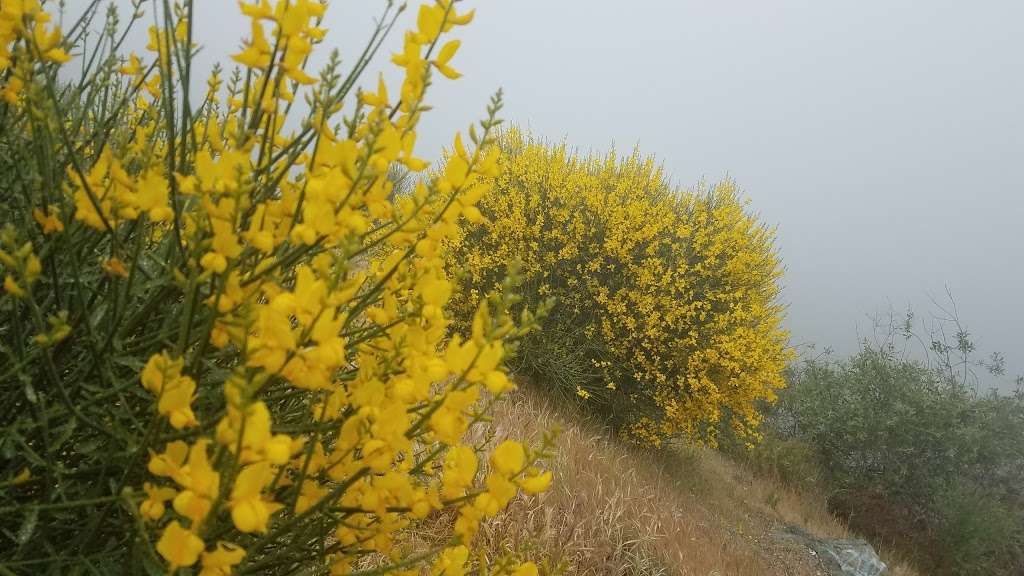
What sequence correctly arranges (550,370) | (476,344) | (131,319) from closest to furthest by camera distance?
(476,344), (131,319), (550,370)

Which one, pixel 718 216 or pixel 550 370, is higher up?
pixel 718 216

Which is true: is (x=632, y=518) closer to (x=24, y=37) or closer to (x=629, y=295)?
(x=629, y=295)

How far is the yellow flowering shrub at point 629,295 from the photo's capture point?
19.0ft

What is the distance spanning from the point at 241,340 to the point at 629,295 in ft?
17.4

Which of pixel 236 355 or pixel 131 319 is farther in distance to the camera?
pixel 236 355

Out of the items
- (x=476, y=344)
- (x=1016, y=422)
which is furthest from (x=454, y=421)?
(x=1016, y=422)

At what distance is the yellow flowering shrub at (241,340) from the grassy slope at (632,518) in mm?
Answer: 553

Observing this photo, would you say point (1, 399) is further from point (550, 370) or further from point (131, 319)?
point (550, 370)

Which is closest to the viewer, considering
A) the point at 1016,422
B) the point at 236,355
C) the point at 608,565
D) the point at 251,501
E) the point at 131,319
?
the point at 251,501

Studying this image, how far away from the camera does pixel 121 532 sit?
3.19 ft

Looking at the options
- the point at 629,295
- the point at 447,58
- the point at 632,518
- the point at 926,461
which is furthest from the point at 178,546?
the point at 926,461

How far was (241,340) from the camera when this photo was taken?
661 millimetres

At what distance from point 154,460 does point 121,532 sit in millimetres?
464

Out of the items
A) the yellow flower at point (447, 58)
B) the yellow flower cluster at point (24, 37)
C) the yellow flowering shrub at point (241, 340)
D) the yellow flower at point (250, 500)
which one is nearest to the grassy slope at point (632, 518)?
the yellow flowering shrub at point (241, 340)
